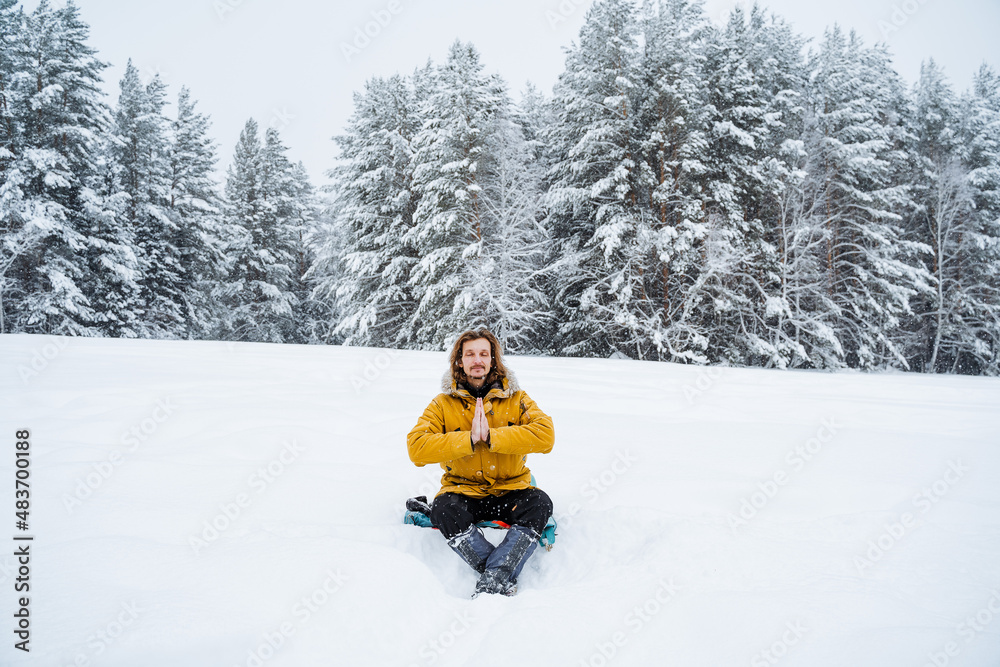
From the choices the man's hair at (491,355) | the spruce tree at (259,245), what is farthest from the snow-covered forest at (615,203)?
the man's hair at (491,355)

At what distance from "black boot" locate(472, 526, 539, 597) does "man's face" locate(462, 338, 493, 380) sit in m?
0.90

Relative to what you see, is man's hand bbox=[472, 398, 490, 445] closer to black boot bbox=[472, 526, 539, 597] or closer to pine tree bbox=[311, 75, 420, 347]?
black boot bbox=[472, 526, 539, 597]

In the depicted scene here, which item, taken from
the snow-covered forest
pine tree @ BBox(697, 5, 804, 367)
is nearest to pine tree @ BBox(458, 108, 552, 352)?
the snow-covered forest

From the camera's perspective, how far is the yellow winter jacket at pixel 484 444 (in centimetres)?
284

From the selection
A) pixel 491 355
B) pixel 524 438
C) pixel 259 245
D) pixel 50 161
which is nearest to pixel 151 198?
pixel 259 245

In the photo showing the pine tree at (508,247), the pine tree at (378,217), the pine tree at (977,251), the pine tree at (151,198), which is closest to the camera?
the pine tree at (508,247)

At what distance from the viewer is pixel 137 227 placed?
20.3 meters

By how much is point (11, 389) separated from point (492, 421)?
520 cm

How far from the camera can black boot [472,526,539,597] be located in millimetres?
2422

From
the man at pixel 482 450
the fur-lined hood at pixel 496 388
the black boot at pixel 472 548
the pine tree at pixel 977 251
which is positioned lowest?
the black boot at pixel 472 548

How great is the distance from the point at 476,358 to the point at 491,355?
147 millimetres

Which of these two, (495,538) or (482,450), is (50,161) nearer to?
(482,450)

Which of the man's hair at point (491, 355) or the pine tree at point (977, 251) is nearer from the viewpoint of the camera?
the man's hair at point (491, 355)

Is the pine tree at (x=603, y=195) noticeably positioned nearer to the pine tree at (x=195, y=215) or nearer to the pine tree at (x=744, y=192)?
the pine tree at (x=744, y=192)
